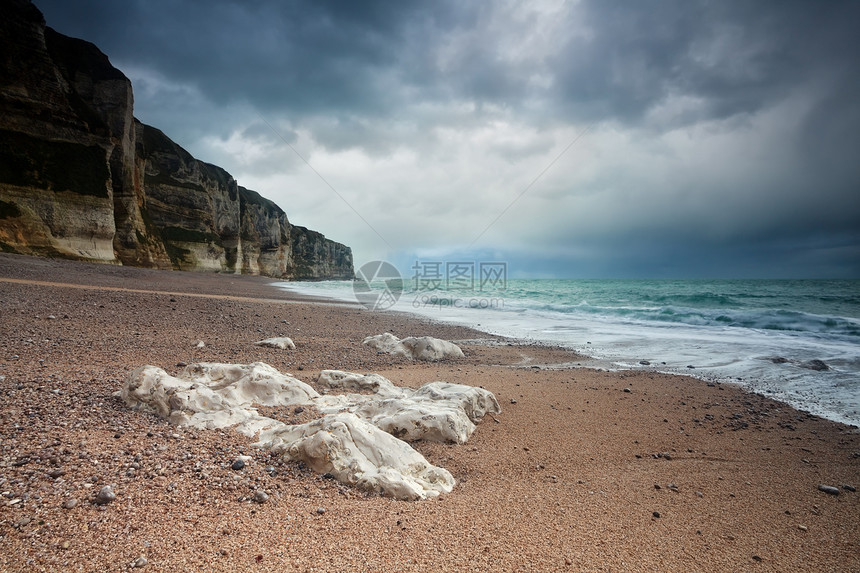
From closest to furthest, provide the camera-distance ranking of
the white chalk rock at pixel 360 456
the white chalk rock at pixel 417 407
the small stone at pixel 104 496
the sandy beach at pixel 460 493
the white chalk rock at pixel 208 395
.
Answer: the sandy beach at pixel 460 493
the small stone at pixel 104 496
the white chalk rock at pixel 360 456
the white chalk rock at pixel 208 395
the white chalk rock at pixel 417 407

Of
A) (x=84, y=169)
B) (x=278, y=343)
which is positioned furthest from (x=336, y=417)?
(x=84, y=169)

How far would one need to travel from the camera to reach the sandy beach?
6.25 feet

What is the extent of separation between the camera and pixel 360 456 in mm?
2844

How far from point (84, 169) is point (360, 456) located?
100 feet

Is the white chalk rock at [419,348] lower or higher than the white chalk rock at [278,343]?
lower

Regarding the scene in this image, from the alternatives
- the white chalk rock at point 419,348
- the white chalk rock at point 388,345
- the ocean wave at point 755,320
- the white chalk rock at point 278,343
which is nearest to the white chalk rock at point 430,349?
the white chalk rock at point 419,348

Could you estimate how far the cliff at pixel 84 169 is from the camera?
69.7 feet

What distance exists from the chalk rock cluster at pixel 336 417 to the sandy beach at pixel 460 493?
0.13 metres

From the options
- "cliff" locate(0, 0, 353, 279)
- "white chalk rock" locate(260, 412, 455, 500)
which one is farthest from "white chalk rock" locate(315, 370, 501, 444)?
"cliff" locate(0, 0, 353, 279)

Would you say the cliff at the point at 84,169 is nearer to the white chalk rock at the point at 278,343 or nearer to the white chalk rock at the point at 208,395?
the white chalk rock at the point at 278,343

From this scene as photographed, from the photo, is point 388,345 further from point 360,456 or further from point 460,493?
point 460,493

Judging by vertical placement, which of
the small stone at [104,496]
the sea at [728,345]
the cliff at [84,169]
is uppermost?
the cliff at [84,169]

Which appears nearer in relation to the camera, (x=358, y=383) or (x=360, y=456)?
(x=360, y=456)

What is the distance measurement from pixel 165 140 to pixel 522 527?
49.2 metres
